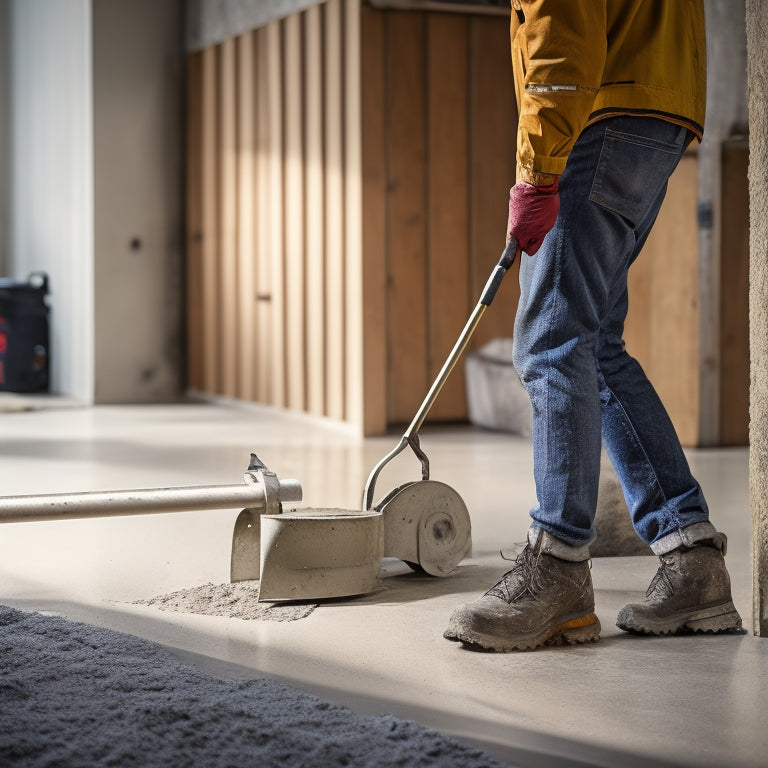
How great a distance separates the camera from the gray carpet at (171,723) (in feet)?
5.09

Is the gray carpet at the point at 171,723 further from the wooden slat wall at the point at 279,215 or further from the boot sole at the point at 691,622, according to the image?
the wooden slat wall at the point at 279,215

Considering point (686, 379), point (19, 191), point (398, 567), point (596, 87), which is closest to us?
Result: point (596, 87)

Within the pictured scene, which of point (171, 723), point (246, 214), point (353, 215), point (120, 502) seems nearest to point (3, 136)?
point (246, 214)

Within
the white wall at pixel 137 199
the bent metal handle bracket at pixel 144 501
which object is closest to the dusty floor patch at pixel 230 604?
the bent metal handle bracket at pixel 144 501

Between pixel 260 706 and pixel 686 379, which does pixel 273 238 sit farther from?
pixel 260 706

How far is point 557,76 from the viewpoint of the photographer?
2.02 metres

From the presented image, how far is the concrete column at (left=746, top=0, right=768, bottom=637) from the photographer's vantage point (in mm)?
2178

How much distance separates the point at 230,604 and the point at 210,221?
5.55 metres

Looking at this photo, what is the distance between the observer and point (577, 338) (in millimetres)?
2143

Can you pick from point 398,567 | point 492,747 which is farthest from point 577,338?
point 398,567

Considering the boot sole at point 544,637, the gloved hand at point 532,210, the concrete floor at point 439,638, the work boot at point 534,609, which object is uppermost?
Result: the gloved hand at point 532,210

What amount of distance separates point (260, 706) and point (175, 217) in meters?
6.60

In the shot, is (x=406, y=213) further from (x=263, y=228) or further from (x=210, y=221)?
(x=210, y=221)

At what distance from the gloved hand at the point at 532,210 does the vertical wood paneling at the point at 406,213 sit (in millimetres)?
4298
